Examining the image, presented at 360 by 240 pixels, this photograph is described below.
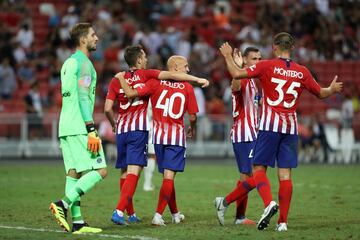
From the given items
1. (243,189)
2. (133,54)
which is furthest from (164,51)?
(243,189)

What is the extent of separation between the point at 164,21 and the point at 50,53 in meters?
4.71

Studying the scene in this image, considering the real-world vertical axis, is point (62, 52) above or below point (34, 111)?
above

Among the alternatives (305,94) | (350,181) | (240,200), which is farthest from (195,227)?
(305,94)

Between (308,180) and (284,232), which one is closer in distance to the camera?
(284,232)

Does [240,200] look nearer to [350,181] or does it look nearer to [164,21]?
[350,181]

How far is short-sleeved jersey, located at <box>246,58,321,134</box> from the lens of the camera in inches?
475

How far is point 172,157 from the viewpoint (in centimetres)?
1302

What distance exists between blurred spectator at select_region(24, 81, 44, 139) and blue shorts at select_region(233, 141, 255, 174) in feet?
54.4

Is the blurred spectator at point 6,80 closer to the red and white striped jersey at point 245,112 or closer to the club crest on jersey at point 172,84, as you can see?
the club crest on jersey at point 172,84

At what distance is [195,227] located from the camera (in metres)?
12.7

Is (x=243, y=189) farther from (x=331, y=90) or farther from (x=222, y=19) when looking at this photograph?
(x=222, y=19)

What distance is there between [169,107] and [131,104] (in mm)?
606

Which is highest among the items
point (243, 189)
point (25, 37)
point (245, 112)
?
point (25, 37)

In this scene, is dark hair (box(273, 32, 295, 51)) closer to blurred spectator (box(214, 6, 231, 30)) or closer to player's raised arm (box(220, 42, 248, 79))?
player's raised arm (box(220, 42, 248, 79))
